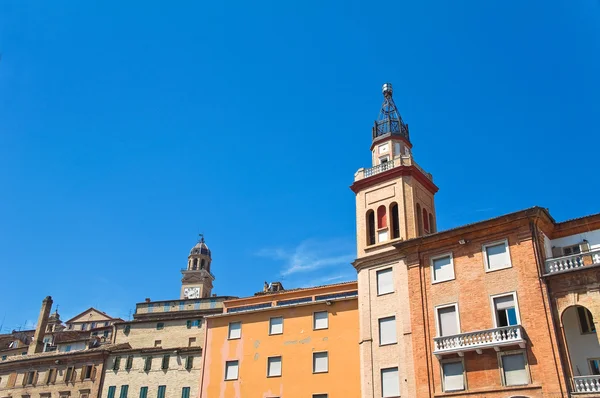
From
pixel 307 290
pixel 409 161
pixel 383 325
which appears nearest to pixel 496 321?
pixel 383 325

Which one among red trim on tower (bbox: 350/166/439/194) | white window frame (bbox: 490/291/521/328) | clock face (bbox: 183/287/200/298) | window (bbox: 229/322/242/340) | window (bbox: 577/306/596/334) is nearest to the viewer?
window (bbox: 577/306/596/334)

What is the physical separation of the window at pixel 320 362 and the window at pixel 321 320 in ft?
6.92

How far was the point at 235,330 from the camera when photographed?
48.1 metres

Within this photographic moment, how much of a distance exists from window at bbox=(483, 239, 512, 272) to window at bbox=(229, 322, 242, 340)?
74.2ft

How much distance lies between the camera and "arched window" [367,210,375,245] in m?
41.9

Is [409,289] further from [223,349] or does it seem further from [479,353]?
[223,349]

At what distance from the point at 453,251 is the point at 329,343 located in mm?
13000

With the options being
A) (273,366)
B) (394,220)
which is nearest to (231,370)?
(273,366)

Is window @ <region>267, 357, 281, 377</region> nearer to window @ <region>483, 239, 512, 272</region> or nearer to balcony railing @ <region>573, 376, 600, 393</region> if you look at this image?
window @ <region>483, 239, 512, 272</region>

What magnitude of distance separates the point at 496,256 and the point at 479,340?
5.41m

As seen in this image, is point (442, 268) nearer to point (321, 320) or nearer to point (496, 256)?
point (496, 256)

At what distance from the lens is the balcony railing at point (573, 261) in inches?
1219

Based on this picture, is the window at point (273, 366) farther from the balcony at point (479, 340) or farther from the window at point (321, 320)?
the balcony at point (479, 340)

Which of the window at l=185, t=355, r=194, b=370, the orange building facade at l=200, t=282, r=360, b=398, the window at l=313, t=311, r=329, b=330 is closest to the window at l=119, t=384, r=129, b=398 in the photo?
the window at l=185, t=355, r=194, b=370
